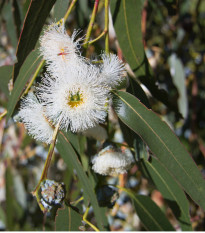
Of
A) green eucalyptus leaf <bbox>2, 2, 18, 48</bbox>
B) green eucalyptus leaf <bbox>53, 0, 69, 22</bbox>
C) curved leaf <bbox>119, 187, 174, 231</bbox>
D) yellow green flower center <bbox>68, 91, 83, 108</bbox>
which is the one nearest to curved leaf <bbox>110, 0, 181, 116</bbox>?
green eucalyptus leaf <bbox>53, 0, 69, 22</bbox>

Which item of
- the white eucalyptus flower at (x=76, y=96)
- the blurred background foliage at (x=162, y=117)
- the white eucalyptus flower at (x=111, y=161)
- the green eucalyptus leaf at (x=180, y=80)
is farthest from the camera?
the blurred background foliage at (x=162, y=117)

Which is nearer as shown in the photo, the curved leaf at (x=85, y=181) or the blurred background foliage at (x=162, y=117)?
the curved leaf at (x=85, y=181)

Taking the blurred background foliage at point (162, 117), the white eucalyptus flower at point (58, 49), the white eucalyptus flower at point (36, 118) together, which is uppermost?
the white eucalyptus flower at point (58, 49)

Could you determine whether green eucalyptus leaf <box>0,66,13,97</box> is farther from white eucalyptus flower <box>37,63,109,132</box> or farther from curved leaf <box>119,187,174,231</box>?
curved leaf <box>119,187,174,231</box>

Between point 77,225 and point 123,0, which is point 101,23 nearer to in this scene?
point 123,0

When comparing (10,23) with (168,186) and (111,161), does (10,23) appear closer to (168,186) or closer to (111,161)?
(111,161)

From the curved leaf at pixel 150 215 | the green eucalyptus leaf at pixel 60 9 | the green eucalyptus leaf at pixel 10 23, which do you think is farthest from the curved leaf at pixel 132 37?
the green eucalyptus leaf at pixel 10 23

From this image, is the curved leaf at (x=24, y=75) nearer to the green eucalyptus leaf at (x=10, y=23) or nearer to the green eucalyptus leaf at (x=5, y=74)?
the green eucalyptus leaf at (x=5, y=74)
